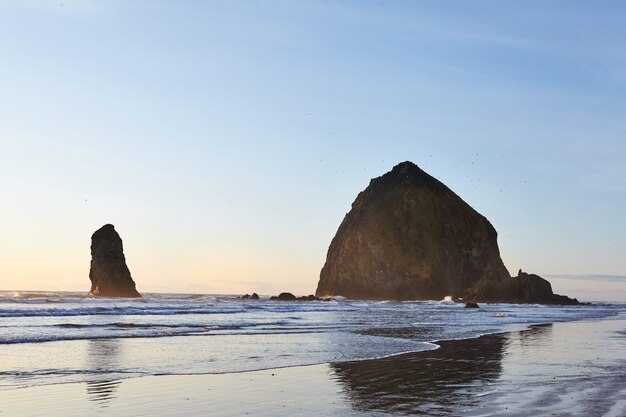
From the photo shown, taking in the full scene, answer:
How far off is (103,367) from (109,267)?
123 m

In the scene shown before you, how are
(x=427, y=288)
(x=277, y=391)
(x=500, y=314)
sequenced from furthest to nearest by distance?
(x=427, y=288) → (x=500, y=314) → (x=277, y=391)

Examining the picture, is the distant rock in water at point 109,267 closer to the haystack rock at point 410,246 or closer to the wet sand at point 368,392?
the haystack rock at point 410,246

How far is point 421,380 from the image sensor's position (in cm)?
1540

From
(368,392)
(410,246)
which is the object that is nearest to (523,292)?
(410,246)

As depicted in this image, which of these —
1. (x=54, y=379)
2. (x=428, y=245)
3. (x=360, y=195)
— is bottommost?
(x=54, y=379)

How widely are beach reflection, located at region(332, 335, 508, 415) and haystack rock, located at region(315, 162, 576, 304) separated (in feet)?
459

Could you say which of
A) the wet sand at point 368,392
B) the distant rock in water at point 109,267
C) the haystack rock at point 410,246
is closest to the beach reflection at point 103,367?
the wet sand at point 368,392

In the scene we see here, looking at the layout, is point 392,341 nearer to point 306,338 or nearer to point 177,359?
point 306,338

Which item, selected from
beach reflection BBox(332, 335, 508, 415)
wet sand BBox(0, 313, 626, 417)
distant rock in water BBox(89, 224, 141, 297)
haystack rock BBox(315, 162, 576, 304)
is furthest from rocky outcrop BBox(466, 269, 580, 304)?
wet sand BBox(0, 313, 626, 417)

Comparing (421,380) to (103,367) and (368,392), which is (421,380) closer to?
(368,392)

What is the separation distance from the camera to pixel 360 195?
189 meters

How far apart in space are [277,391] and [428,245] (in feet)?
518

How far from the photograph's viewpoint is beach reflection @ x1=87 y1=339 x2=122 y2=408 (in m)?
13.2

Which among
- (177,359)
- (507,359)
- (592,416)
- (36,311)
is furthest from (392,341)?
(36,311)
